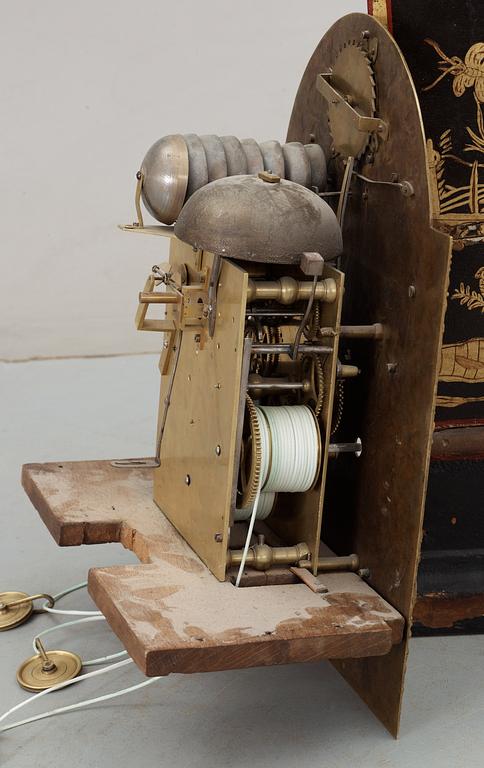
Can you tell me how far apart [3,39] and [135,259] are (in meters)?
1.07

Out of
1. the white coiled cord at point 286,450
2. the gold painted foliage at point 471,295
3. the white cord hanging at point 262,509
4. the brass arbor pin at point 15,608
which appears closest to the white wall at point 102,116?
the brass arbor pin at point 15,608

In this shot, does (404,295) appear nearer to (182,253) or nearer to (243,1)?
(182,253)

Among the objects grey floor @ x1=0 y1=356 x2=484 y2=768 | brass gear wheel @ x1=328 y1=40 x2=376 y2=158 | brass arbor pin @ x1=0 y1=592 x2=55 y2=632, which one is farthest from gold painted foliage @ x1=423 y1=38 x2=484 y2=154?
brass arbor pin @ x1=0 y1=592 x2=55 y2=632

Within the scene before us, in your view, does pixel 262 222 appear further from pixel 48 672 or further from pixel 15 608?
pixel 15 608

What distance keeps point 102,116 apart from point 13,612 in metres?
2.75

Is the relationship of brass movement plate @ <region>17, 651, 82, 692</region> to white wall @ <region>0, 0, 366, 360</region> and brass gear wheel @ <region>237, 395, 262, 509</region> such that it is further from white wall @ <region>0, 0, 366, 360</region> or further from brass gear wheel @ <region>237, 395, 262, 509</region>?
white wall @ <region>0, 0, 366, 360</region>

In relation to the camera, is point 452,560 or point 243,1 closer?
point 452,560

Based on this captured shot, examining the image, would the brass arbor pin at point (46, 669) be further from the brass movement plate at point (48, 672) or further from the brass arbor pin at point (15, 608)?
the brass arbor pin at point (15, 608)

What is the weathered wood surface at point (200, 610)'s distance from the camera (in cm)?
193

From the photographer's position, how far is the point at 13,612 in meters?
2.70

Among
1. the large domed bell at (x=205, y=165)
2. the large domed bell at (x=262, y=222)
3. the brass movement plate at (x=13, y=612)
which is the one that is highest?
the large domed bell at (x=205, y=165)

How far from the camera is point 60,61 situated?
4.78m

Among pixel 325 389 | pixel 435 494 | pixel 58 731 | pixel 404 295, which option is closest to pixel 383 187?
pixel 404 295

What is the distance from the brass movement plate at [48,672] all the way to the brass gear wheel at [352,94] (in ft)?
3.92
